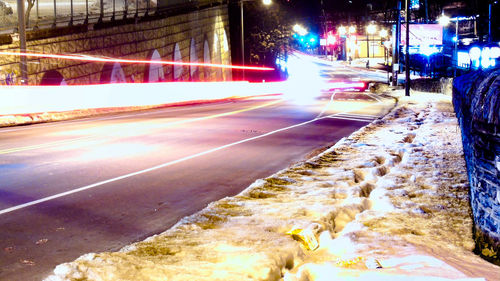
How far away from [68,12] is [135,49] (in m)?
5.66

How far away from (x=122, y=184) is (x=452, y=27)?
2707 inches

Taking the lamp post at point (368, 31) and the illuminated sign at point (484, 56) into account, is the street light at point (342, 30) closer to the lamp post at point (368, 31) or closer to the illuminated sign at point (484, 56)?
the lamp post at point (368, 31)

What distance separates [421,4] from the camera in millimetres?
77750

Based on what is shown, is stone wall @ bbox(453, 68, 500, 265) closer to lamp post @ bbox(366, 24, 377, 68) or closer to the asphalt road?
the asphalt road

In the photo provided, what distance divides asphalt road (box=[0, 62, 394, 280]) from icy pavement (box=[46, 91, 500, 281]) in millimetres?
825

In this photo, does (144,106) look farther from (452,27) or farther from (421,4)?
(421,4)

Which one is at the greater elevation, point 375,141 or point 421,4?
point 421,4

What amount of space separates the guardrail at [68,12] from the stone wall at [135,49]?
0.61 m

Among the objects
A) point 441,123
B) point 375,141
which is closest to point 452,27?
point 441,123

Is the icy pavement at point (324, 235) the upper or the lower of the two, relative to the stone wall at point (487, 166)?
lower

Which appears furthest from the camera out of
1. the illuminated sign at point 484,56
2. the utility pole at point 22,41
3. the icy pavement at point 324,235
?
the illuminated sign at point 484,56

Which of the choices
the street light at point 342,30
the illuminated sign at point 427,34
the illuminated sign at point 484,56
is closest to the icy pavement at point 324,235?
the illuminated sign at point 484,56

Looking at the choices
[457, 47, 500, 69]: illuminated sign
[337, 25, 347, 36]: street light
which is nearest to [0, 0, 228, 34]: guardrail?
[457, 47, 500, 69]: illuminated sign

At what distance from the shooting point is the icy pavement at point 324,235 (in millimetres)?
5004
